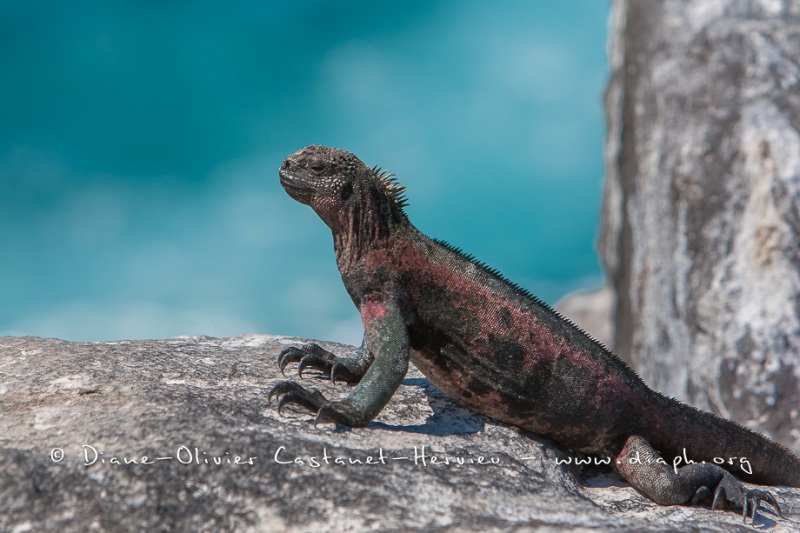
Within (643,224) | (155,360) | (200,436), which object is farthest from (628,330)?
(200,436)

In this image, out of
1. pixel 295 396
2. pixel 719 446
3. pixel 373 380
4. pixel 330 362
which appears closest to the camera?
pixel 295 396

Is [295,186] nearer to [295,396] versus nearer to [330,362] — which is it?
[330,362]

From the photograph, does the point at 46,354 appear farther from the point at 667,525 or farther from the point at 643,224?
the point at 643,224

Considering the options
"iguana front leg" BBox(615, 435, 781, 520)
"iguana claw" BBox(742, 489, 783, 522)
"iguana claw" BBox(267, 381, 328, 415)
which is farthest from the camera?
"iguana front leg" BBox(615, 435, 781, 520)

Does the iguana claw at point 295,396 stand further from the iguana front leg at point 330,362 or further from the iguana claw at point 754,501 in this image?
the iguana claw at point 754,501

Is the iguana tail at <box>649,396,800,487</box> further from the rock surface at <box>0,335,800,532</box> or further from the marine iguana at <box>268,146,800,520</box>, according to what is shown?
the rock surface at <box>0,335,800,532</box>

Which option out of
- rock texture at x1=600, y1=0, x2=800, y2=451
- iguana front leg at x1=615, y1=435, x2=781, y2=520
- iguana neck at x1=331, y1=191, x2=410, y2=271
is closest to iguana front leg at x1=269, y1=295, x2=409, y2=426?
iguana neck at x1=331, y1=191, x2=410, y2=271

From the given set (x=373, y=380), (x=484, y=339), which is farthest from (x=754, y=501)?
(x=373, y=380)
